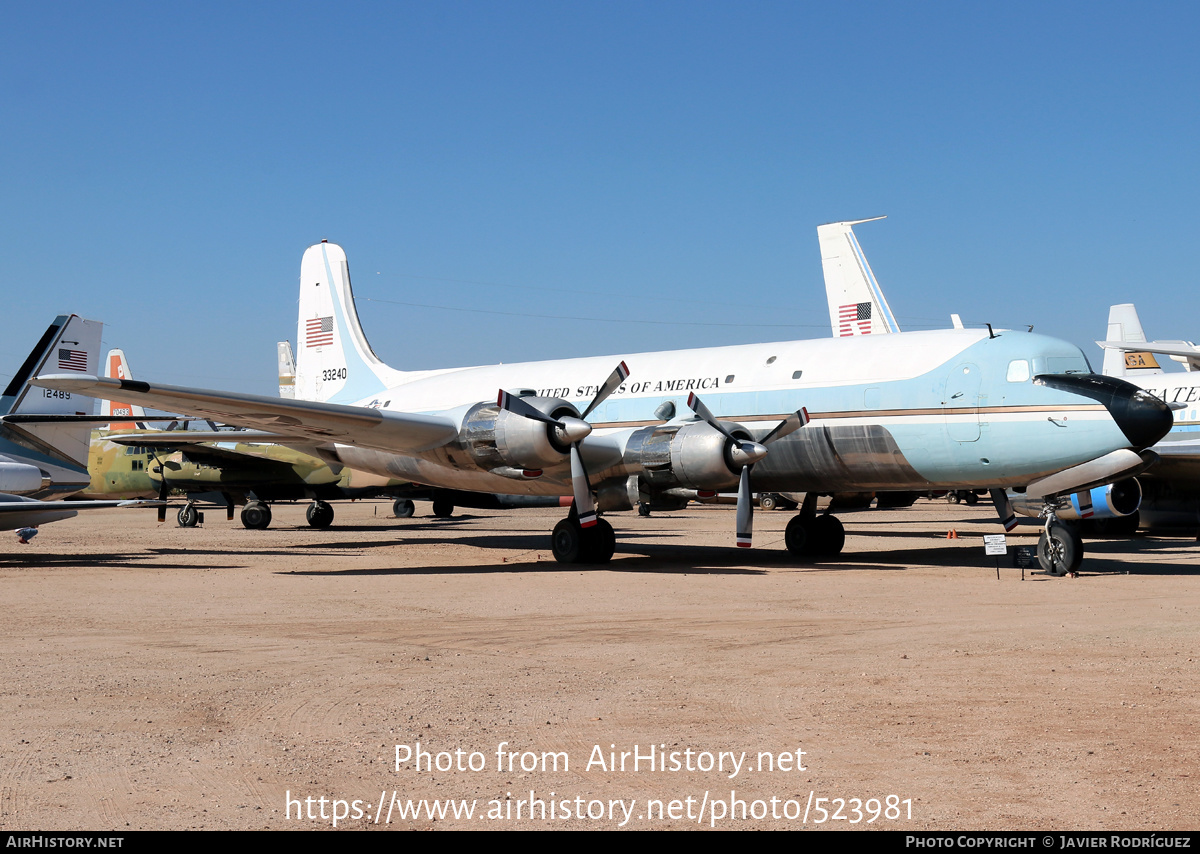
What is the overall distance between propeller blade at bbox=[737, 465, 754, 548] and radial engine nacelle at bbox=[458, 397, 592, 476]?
2593 millimetres

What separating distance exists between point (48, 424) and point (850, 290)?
1977 centimetres

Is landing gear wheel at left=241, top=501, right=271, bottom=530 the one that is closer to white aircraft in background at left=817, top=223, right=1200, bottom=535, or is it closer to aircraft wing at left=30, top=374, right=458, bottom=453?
aircraft wing at left=30, top=374, right=458, bottom=453

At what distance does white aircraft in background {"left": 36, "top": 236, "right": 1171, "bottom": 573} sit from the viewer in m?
15.5

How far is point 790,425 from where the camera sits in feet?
56.5

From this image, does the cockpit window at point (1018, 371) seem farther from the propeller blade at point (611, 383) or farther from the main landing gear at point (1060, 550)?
the propeller blade at point (611, 383)

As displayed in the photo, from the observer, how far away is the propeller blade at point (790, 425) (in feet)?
56.2

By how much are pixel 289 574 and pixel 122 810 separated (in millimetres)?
12667

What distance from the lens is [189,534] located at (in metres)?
29.3

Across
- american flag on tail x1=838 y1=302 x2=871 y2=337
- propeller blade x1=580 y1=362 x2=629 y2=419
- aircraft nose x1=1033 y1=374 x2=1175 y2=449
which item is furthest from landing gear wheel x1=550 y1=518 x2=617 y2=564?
american flag on tail x1=838 y1=302 x2=871 y2=337

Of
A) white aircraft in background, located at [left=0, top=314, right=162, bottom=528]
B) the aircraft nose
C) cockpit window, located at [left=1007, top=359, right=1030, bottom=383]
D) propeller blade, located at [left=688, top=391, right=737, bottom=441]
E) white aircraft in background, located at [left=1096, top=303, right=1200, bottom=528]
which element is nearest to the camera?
the aircraft nose

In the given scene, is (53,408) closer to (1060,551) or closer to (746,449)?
(746,449)

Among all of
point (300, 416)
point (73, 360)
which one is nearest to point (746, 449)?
point (300, 416)

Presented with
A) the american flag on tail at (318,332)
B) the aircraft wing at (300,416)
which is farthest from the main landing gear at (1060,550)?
the american flag on tail at (318,332)

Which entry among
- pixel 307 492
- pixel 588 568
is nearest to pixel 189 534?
pixel 307 492
